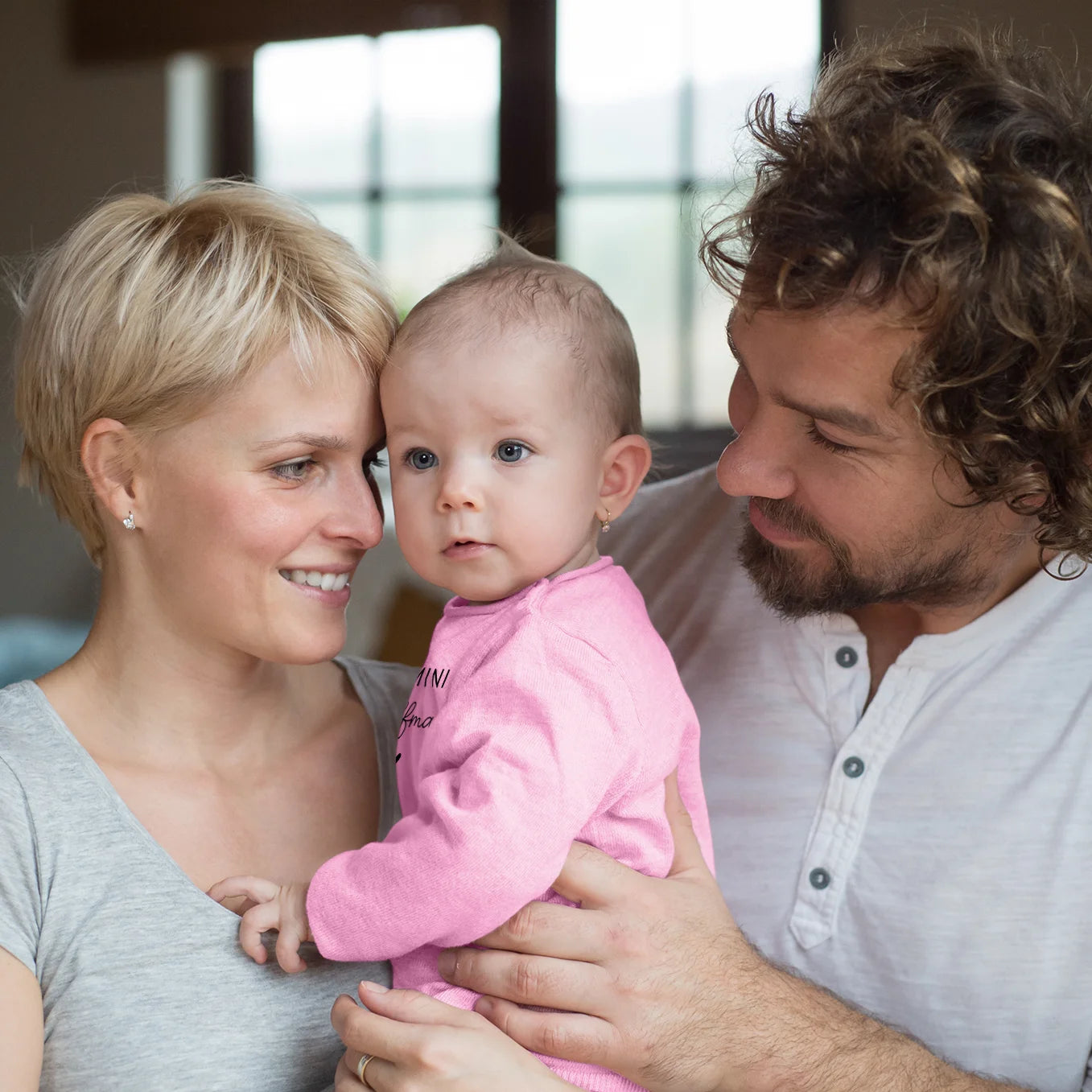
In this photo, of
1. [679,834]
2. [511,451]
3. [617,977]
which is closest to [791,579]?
[679,834]

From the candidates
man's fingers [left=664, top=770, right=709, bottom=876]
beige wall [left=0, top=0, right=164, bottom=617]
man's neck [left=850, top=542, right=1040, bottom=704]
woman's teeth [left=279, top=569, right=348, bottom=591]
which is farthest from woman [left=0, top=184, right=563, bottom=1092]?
beige wall [left=0, top=0, right=164, bottom=617]

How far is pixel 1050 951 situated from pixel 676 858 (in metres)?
0.57

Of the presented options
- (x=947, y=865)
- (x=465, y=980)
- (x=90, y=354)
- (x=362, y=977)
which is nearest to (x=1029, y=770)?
(x=947, y=865)

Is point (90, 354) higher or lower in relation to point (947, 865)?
higher

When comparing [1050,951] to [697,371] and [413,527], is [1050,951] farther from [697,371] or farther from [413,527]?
[697,371]

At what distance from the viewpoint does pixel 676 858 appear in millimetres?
1589

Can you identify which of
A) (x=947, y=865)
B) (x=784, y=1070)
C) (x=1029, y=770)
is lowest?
(x=784, y=1070)

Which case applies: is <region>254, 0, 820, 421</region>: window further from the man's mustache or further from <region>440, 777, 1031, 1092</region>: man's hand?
<region>440, 777, 1031, 1092</region>: man's hand

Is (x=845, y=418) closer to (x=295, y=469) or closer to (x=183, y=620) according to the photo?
(x=295, y=469)

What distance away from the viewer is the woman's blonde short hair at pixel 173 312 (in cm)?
152

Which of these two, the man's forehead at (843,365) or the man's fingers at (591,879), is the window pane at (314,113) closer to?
the man's forehead at (843,365)

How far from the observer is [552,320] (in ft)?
4.85

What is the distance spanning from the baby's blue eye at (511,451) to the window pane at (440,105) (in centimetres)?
167

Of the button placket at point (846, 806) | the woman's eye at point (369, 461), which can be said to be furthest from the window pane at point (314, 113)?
the button placket at point (846, 806)
